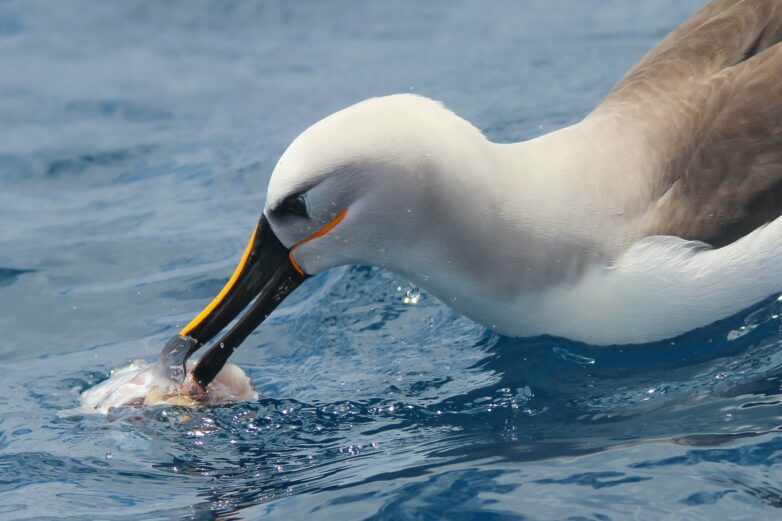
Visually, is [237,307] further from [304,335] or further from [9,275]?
[9,275]

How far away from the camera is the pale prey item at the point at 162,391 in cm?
641

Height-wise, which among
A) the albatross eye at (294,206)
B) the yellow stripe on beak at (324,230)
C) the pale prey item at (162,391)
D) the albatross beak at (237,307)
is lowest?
the pale prey item at (162,391)

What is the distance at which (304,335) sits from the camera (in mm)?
7930

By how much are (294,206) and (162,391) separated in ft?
4.09

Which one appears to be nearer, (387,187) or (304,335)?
(387,187)

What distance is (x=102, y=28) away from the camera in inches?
596

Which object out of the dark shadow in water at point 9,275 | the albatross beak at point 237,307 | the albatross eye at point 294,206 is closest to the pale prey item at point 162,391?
the albatross beak at point 237,307

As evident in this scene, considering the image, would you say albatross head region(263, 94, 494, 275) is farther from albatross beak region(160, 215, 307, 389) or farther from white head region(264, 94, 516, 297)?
albatross beak region(160, 215, 307, 389)

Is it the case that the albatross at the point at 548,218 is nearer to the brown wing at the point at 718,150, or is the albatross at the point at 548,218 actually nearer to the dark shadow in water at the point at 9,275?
the brown wing at the point at 718,150

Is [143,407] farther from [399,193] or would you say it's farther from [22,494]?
[399,193]

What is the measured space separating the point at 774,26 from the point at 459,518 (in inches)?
137

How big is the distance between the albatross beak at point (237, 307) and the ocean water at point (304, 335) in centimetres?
28

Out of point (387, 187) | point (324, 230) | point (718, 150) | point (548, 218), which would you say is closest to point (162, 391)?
point (324, 230)

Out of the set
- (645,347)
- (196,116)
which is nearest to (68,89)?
(196,116)
